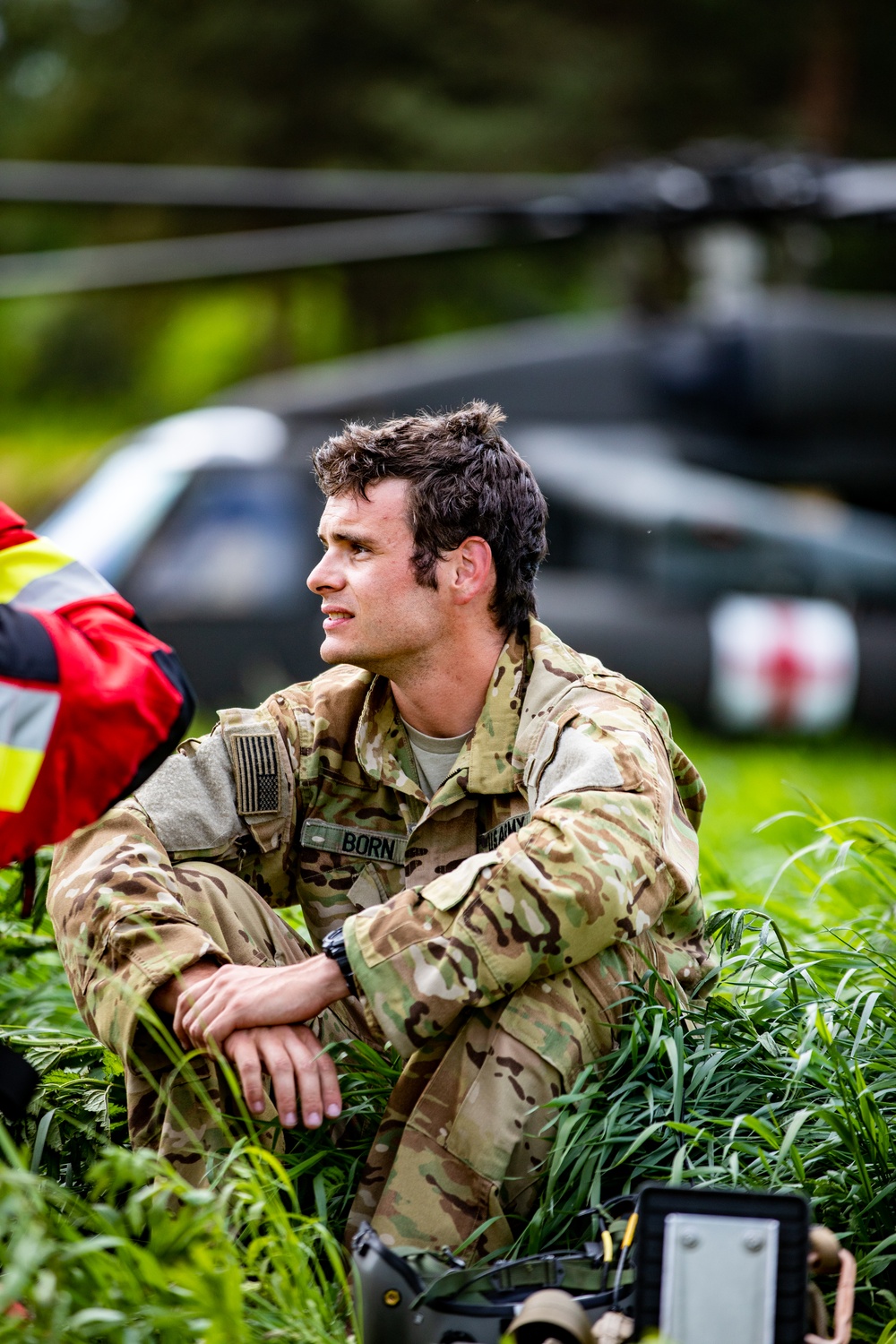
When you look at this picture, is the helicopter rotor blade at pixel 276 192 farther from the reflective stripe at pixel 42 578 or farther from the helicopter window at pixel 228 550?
the reflective stripe at pixel 42 578

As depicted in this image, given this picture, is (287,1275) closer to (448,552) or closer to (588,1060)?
(588,1060)

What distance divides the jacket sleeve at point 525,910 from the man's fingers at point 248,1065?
0.18m

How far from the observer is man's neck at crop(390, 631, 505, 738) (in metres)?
2.58

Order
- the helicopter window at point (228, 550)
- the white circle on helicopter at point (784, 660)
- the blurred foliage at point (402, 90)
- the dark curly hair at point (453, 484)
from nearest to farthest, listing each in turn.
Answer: the dark curly hair at point (453, 484) → the helicopter window at point (228, 550) → the white circle on helicopter at point (784, 660) → the blurred foliage at point (402, 90)

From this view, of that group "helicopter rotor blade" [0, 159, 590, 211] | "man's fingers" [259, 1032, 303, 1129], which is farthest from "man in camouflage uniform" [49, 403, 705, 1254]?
"helicopter rotor blade" [0, 159, 590, 211]

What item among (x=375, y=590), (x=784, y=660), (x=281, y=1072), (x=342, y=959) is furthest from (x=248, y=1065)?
(x=784, y=660)

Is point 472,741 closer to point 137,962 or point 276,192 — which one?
point 137,962

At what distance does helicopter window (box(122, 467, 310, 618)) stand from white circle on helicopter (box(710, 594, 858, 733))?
2.31 meters

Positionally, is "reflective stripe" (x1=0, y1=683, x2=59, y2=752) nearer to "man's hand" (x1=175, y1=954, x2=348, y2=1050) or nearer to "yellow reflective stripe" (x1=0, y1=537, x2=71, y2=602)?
"yellow reflective stripe" (x1=0, y1=537, x2=71, y2=602)

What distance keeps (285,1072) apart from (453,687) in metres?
0.77

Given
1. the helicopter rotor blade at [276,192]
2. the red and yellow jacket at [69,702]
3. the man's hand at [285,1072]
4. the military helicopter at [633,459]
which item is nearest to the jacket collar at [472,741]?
the man's hand at [285,1072]

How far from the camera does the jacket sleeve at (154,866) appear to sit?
220cm

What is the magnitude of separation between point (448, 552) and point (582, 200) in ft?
18.7

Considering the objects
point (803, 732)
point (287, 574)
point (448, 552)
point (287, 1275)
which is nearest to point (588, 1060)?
point (287, 1275)
